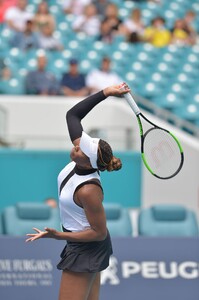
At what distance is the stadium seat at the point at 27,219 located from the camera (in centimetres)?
1014

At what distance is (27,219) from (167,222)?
1.40 metres

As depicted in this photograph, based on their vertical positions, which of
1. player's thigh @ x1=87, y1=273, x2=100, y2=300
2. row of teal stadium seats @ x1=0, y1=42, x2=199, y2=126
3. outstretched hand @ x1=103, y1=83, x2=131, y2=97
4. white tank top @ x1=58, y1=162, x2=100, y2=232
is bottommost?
player's thigh @ x1=87, y1=273, x2=100, y2=300

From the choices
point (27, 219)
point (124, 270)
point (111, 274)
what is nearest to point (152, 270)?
point (124, 270)

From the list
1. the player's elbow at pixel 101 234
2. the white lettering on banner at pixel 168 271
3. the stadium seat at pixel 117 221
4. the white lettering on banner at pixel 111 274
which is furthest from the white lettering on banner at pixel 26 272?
the player's elbow at pixel 101 234

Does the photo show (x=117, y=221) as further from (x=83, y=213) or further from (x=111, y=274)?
(x=83, y=213)

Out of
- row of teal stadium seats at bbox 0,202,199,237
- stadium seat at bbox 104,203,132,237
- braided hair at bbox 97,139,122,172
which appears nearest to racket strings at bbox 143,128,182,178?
braided hair at bbox 97,139,122,172

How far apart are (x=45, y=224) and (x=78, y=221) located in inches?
138

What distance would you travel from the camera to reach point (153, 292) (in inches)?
363

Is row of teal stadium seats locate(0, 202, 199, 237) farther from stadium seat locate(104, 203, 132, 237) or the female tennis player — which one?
the female tennis player

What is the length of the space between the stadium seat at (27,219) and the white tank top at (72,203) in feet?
11.3

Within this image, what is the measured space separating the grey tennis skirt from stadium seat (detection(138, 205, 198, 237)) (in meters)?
3.56

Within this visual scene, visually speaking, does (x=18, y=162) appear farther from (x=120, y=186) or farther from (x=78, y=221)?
(x=78, y=221)

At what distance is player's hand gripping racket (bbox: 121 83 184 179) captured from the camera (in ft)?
22.6

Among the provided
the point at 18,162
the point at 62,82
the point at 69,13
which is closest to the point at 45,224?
the point at 18,162
